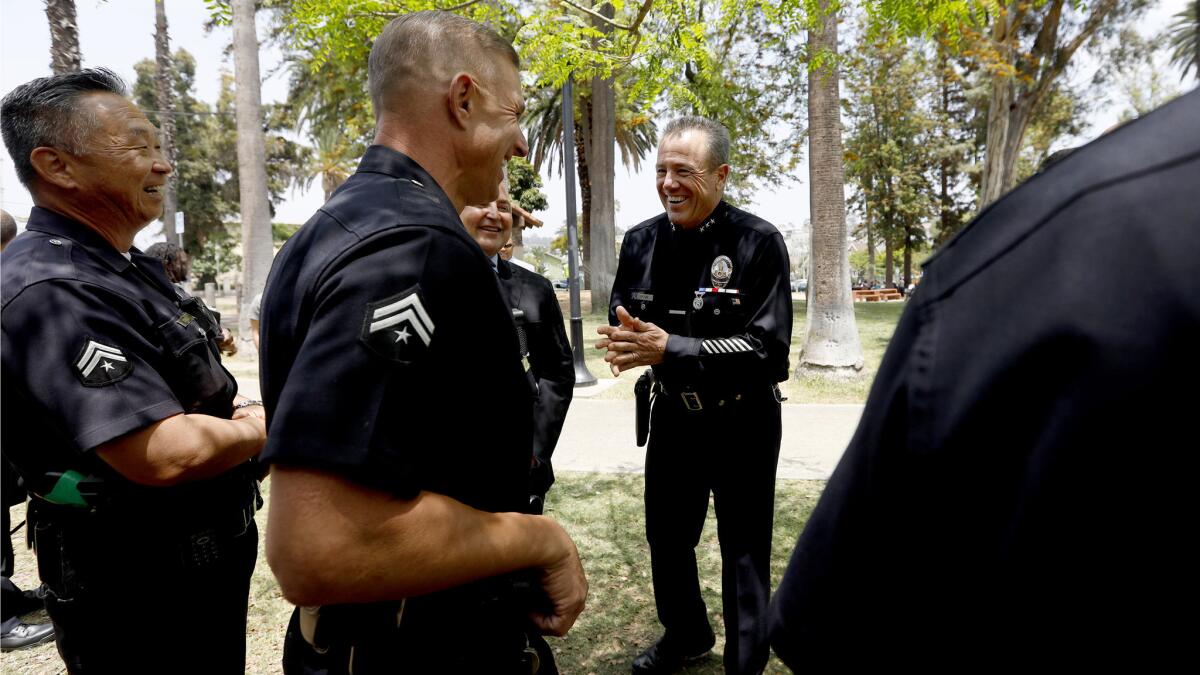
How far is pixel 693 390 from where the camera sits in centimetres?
307

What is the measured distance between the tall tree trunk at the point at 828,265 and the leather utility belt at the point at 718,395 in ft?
22.1

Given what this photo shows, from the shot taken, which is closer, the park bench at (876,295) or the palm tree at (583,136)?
the palm tree at (583,136)

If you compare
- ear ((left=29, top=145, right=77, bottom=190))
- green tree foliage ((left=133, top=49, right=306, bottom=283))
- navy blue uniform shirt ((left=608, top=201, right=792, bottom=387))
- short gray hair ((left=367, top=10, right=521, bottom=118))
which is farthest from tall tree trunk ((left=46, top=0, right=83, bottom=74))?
green tree foliage ((left=133, top=49, right=306, bottom=283))

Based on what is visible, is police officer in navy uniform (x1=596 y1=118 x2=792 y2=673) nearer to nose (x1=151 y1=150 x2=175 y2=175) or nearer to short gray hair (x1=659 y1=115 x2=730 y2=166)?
short gray hair (x1=659 y1=115 x2=730 y2=166)

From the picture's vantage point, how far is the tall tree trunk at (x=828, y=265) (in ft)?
29.4

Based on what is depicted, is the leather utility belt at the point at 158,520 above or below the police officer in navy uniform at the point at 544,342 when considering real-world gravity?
below

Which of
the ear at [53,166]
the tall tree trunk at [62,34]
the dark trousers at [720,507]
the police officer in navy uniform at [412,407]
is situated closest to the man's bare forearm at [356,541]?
the police officer in navy uniform at [412,407]

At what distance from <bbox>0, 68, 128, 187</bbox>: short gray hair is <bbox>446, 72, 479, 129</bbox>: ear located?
1370mm

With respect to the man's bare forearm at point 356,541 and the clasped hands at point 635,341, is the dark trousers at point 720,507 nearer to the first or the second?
the clasped hands at point 635,341

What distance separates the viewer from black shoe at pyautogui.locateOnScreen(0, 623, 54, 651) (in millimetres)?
3367

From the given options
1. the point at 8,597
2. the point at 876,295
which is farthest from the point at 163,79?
the point at 876,295

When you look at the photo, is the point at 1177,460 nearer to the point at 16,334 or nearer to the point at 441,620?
the point at 441,620

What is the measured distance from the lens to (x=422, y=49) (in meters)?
1.47

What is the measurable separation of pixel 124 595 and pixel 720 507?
2.23 meters
